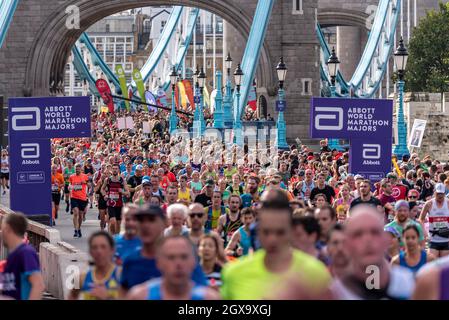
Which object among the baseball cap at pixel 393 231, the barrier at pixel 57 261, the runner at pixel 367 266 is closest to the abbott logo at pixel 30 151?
the barrier at pixel 57 261

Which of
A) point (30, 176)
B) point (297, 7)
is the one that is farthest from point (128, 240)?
point (297, 7)

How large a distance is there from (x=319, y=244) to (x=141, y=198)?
9367 millimetres

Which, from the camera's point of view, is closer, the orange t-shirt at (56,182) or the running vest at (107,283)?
the running vest at (107,283)

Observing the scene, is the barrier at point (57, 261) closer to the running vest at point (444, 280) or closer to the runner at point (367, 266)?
the runner at point (367, 266)

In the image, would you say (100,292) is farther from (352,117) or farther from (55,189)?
(55,189)

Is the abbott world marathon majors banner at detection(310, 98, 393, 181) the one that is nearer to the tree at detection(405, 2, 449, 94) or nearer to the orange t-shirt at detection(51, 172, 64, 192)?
the orange t-shirt at detection(51, 172, 64, 192)

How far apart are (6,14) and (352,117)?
35.1 metres

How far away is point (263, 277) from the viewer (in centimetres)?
722

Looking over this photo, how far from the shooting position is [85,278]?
29.8 ft

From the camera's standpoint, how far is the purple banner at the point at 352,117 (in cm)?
2234

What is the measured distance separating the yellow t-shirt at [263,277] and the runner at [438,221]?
986cm

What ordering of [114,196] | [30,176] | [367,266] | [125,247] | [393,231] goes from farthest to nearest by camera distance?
[30,176] < [114,196] < [393,231] < [125,247] < [367,266]

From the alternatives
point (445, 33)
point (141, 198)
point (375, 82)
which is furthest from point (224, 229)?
point (375, 82)
